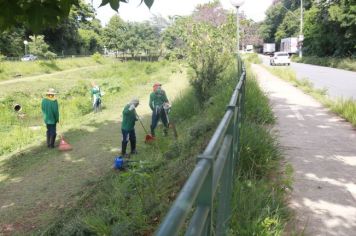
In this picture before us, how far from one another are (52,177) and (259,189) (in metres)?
5.63

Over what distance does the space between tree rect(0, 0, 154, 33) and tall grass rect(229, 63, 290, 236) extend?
1932mm

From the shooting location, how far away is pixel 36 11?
3.15m

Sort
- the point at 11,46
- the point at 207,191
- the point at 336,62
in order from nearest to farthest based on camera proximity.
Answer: the point at 207,191
the point at 336,62
the point at 11,46

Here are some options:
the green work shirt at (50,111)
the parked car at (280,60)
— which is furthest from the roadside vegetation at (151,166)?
the parked car at (280,60)

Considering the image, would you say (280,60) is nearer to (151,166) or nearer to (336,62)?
(336,62)

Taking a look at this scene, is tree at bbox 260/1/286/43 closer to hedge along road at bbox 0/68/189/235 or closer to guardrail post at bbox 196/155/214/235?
hedge along road at bbox 0/68/189/235

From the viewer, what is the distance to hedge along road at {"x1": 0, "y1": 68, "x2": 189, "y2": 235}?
6819 millimetres

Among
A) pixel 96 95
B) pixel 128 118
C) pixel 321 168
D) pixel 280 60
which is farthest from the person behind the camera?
pixel 280 60

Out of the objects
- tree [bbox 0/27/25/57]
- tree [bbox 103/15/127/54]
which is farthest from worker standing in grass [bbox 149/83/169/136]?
tree [bbox 103/15/127/54]

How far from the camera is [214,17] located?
45.3 metres

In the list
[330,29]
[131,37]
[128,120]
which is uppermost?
[131,37]

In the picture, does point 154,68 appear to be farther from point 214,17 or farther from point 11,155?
point 11,155

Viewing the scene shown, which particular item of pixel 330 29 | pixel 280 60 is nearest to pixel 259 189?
pixel 280 60

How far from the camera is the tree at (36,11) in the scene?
313cm
